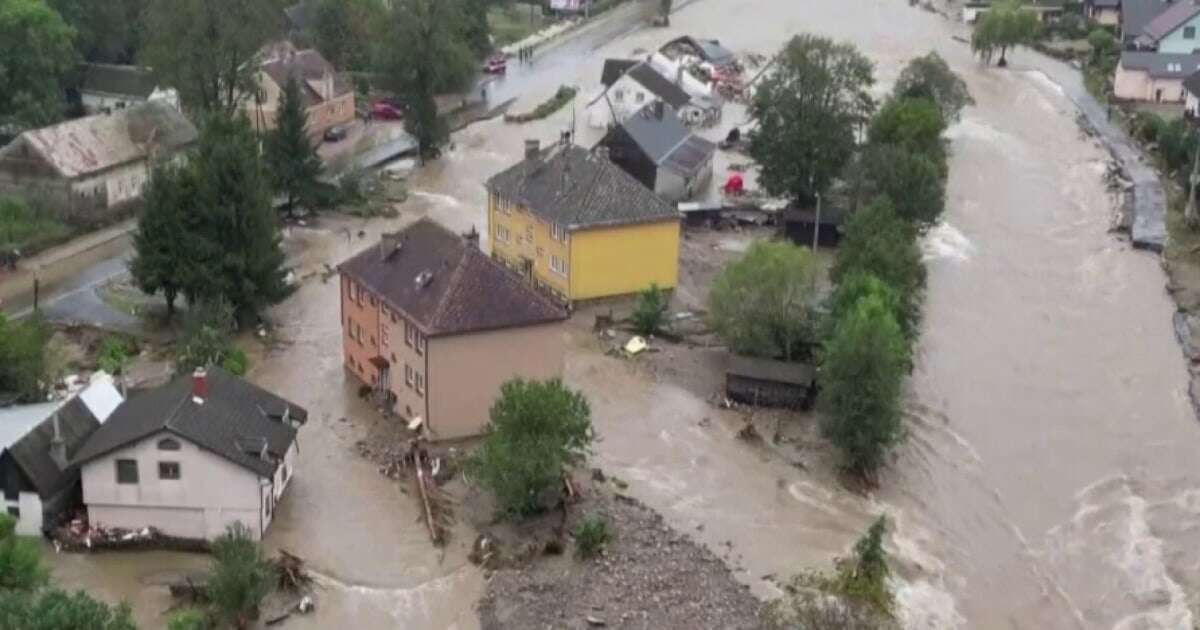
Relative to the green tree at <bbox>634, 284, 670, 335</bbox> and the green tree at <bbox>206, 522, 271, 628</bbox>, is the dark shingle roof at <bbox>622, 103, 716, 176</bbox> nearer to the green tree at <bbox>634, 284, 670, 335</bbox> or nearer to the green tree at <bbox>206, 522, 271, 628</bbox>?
the green tree at <bbox>634, 284, 670, 335</bbox>

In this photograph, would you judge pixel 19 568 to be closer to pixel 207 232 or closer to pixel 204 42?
pixel 207 232

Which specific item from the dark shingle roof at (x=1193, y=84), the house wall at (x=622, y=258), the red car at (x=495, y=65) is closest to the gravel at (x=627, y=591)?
the house wall at (x=622, y=258)

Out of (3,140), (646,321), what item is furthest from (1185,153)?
(3,140)

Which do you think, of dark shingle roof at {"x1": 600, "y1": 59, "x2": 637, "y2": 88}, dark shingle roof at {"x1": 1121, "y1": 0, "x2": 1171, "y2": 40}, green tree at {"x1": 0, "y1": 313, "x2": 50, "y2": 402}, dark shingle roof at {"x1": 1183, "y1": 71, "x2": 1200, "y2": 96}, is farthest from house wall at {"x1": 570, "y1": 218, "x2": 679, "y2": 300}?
dark shingle roof at {"x1": 1121, "y1": 0, "x2": 1171, "y2": 40}

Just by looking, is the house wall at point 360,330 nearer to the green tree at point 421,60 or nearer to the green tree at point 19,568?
the green tree at point 19,568

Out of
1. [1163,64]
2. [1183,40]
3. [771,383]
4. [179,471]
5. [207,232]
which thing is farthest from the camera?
[1183,40]

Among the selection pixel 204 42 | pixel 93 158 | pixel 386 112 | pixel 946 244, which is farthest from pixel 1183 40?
pixel 93 158
